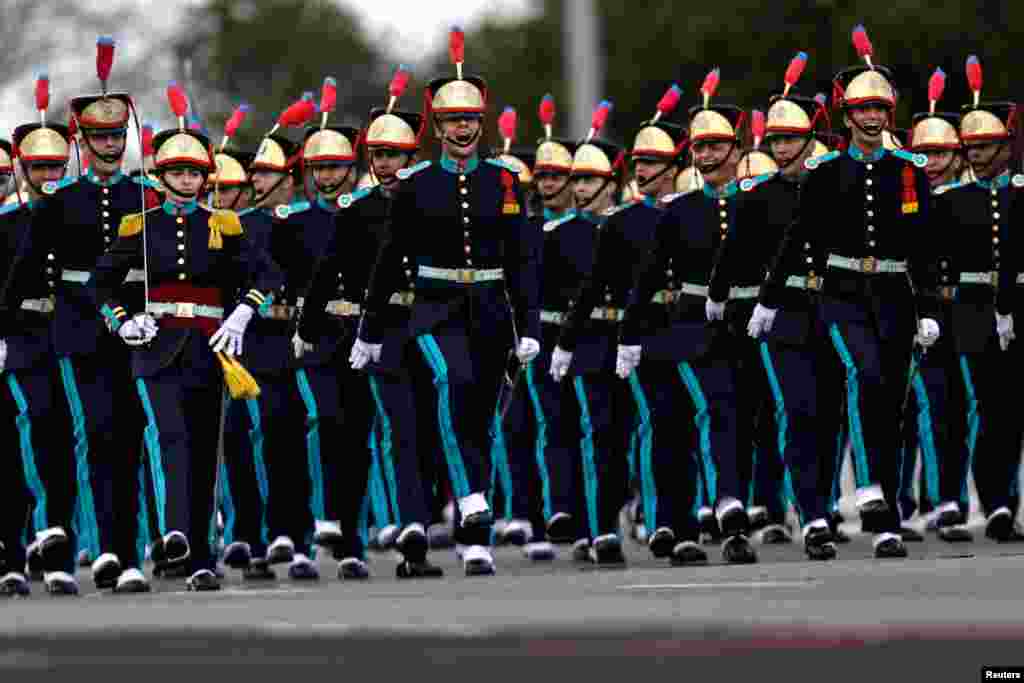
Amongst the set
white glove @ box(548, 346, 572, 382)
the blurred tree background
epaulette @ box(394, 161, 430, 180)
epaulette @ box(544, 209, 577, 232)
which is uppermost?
the blurred tree background

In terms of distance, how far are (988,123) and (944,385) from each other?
4.65 feet

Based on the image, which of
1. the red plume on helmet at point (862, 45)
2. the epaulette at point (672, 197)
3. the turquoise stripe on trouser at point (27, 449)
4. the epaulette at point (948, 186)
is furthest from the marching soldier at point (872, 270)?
the turquoise stripe on trouser at point (27, 449)

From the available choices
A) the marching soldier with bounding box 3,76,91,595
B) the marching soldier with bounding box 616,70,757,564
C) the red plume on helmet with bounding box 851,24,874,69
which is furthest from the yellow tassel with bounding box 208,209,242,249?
the red plume on helmet with bounding box 851,24,874,69

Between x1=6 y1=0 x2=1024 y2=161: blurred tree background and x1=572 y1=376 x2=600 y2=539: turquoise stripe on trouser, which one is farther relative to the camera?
x1=6 y1=0 x2=1024 y2=161: blurred tree background

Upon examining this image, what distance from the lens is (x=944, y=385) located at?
18031 millimetres

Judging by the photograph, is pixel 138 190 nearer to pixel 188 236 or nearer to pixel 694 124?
pixel 188 236

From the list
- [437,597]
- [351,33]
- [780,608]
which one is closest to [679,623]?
[780,608]

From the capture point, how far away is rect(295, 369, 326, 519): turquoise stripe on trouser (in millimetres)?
17438

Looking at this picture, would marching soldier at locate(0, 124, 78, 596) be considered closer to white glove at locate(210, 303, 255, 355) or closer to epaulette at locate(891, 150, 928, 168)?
white glove at locate(210, 303, 255, 355)

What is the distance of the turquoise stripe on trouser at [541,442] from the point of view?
1812cm

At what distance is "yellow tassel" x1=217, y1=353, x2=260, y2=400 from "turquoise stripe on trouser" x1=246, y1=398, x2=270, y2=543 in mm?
2441

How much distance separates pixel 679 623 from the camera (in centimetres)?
1021

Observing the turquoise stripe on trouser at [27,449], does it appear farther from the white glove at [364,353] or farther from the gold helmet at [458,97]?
the gold helmet at [458,97]

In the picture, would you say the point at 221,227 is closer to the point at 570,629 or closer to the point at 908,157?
the point at 908,157
